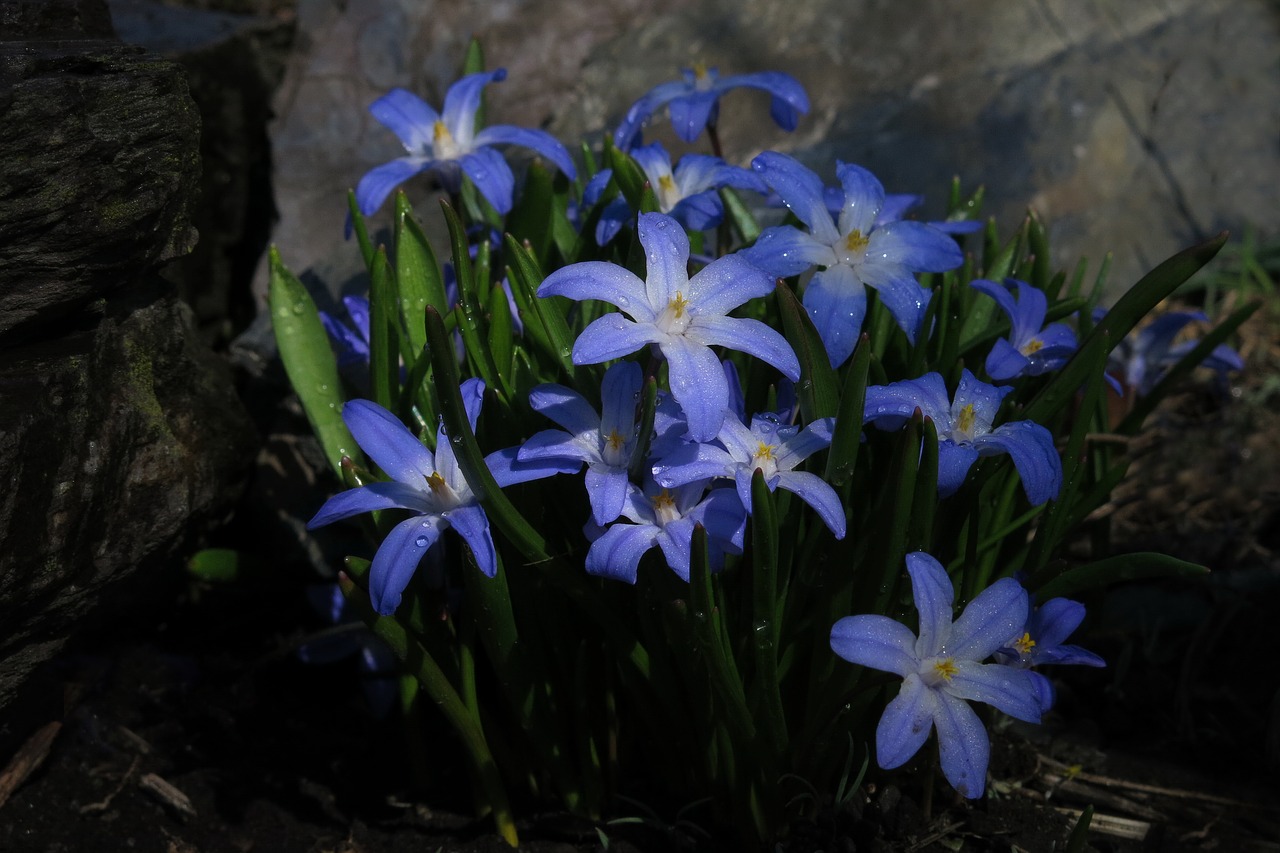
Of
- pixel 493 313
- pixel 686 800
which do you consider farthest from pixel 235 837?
pixel 493 313

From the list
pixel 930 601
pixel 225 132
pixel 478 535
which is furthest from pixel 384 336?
pixel 225 132

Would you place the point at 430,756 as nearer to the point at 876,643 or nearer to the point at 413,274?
the point at 413,274

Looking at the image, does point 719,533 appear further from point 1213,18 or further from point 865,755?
point 1213,18

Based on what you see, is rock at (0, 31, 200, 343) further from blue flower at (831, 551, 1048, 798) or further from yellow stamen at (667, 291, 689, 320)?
blue flower at (831, 551, 1048, 798)

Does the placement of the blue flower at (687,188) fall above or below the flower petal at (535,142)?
below

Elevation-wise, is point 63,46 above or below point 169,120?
above

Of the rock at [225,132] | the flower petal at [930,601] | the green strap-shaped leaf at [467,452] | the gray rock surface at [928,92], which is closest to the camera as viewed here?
the green strap-shaped leaf at [467,452]

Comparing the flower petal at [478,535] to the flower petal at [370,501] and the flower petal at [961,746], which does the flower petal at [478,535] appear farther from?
the flower petal at [961,746]

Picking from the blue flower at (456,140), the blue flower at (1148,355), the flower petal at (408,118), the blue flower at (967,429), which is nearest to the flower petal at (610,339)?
the blue flower at (967,429)
